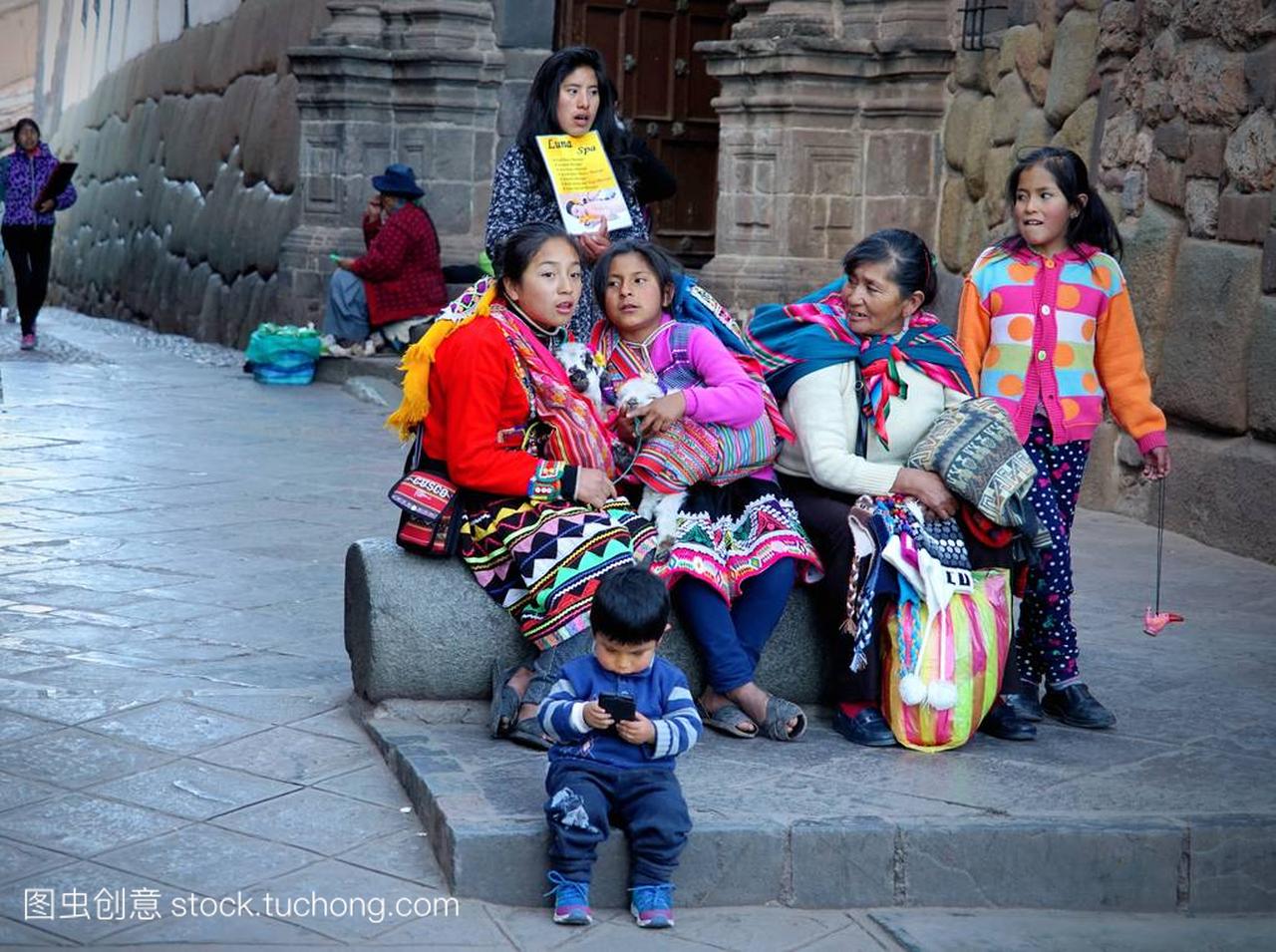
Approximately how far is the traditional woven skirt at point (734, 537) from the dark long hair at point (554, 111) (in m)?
1.46

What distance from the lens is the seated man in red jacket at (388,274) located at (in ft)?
42.5

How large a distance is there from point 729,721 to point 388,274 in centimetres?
874

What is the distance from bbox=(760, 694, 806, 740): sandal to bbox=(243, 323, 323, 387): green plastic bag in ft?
29.0

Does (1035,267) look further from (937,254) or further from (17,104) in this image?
(17,104)

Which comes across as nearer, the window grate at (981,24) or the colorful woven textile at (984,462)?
the colorful woven textile at (984,462)

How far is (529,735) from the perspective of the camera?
460cm

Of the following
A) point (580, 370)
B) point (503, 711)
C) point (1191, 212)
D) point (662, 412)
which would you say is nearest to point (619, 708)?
point (503, 711)

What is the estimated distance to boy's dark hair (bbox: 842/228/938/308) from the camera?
493 centimetres

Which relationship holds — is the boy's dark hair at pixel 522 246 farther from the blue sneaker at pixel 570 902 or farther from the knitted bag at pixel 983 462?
the blue sneaker at pixel 570 902

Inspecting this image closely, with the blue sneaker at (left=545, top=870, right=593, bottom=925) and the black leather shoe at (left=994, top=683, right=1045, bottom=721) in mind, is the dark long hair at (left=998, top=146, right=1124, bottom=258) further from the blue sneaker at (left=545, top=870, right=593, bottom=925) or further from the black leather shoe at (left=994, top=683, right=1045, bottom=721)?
the blue sneaker at (left=545, top=870, right=593, bottom=925)

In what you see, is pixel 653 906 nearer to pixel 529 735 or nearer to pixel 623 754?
pixel 623 754

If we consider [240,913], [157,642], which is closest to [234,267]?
[157,642]

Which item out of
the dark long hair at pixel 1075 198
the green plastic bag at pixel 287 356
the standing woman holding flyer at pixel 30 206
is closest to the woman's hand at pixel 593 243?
the dark long hair at pixel 1075 198

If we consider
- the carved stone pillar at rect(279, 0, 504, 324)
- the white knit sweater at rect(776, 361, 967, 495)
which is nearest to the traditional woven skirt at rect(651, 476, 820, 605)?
the white knit sweater at rect(776, 361, 967, 495)
